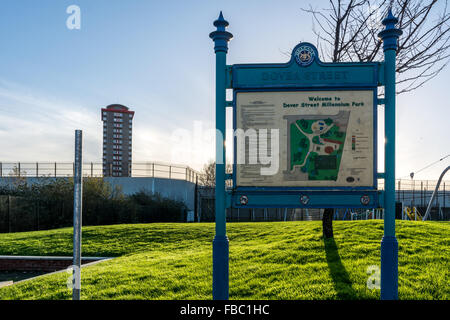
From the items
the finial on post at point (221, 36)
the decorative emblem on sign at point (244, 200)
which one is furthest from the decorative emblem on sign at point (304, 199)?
the finial on post at point (221, 36)

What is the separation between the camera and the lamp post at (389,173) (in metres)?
5.29

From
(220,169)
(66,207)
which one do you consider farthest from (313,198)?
(66,207)

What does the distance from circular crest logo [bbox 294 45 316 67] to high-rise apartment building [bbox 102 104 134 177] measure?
10023 centimetres

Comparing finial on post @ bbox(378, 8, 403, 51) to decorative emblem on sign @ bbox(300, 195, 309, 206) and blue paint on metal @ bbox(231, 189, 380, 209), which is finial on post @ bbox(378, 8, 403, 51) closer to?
blue paint on metal @ bbox(231, 189, 380, 209)

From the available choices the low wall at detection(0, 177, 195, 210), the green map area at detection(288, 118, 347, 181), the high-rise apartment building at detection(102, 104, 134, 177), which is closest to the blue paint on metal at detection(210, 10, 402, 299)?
the green map area at detection(288, 118, 347, 181)

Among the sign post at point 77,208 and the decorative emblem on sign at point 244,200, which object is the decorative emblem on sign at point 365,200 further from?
the sign post at point 77,208

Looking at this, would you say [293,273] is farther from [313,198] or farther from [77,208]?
[77,208]

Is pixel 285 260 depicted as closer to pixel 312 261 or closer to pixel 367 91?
pixel 312 261

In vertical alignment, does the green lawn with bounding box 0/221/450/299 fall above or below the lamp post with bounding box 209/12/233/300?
below

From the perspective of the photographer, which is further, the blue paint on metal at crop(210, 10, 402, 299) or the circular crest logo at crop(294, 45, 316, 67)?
the circular crest logo at crop(294, 45, 316, 67)

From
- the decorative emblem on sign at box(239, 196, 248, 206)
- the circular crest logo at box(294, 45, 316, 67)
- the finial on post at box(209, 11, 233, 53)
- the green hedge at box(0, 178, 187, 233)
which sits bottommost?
the green hedge at box(0, 178, 187, 233)

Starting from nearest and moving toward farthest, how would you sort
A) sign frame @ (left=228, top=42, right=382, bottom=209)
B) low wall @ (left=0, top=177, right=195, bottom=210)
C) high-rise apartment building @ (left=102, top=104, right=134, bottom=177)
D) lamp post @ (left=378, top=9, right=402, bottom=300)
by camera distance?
lamp post @ (left=378, top=9, right=402, bottom=300)
sign frame @ (left=228, top=42, right=382, bottom=209)
low wall @ (left=0, top=177, right=195, bottom=210)
high-rise apartment building @ (left=102, top=104, right=134, bottom=177)

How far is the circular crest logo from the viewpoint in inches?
220

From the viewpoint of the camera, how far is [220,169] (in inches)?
217
